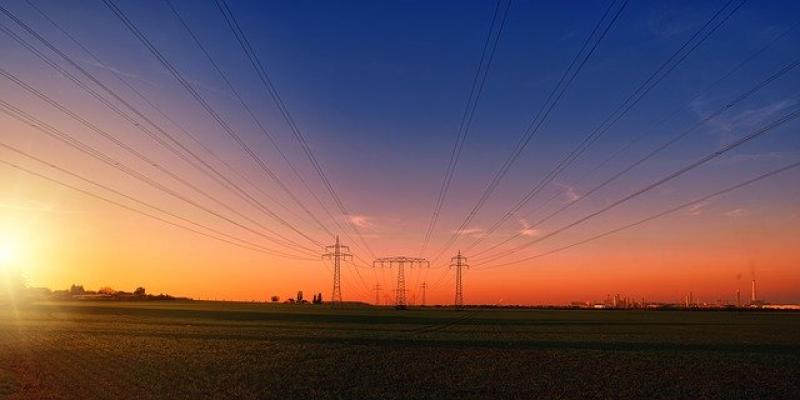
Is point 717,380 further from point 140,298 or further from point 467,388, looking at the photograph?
point 140,298

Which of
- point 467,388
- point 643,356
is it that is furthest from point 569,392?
point 643,356

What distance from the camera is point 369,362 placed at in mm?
28219

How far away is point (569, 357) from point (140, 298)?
186118 millimetres

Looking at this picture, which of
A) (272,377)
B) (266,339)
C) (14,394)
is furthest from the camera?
(266,339)

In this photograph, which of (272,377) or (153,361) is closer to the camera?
(272,377)

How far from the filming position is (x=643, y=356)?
33.3 meters

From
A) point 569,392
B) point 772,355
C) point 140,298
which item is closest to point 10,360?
point 569,392

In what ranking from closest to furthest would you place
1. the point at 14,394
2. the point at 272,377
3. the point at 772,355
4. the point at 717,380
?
the point at 14,394, the point at 272,377, the point at 717,380, the point at 772,355

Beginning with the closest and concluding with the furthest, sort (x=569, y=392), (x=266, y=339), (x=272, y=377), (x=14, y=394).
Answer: (x=14, y=394) < (x=569, y=392) < (x=272, y=377) < (x=266, y=339)

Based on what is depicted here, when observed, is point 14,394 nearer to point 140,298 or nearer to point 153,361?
point 153,361

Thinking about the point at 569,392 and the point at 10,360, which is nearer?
the point at 569,392

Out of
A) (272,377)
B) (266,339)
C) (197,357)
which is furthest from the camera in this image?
(266,339)

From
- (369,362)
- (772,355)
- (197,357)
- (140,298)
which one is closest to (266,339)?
(197,357)

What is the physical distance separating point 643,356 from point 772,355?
804 centimetres
